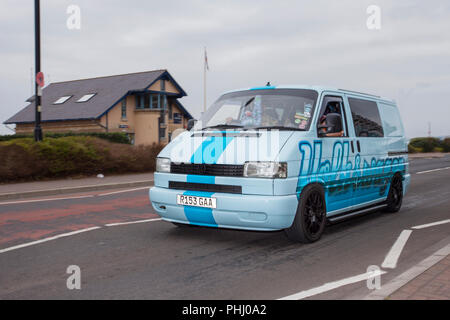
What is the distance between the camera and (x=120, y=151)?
17.8 metres

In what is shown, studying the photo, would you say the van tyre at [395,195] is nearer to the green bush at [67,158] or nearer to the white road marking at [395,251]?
the white road marking at [395,251]

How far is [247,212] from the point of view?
227 inches

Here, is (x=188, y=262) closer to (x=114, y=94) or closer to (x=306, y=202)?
(x=306, y=202)

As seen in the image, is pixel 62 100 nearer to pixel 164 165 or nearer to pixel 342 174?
pixel 164 165

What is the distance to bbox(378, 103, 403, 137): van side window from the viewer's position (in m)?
8.59

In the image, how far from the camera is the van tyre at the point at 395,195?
8883 millimetres

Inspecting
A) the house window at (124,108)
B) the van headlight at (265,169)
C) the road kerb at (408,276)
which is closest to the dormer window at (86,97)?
the house window at (124,108)

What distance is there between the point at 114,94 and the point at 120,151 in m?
27.0

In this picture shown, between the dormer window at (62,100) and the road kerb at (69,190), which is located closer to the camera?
the road kerb at (69,190)

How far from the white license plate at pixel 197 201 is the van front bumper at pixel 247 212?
4 centimetres

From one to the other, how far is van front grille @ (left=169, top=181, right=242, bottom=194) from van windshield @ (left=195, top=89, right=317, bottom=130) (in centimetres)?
107

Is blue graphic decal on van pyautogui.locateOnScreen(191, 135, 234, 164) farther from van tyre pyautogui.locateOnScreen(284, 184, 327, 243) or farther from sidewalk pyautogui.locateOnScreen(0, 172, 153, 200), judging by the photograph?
sidewalk pyautogui.locateOnScreen(0, 172, 153, 200)

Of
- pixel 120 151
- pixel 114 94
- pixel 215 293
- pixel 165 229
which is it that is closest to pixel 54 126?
pixel 114 94
